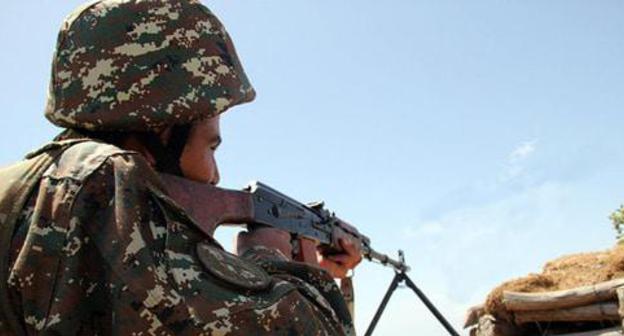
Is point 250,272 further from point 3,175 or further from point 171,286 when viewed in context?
point 3,175

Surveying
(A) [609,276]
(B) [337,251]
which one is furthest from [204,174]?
(A) [609,276]

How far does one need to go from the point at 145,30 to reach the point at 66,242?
59 cm

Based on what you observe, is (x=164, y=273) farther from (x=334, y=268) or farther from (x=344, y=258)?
(x=344, y=258)

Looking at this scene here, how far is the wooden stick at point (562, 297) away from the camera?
6.02m

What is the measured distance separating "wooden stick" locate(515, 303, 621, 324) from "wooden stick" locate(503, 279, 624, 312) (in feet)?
0.19

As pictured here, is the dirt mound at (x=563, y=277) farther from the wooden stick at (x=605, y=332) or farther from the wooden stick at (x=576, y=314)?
the wooden stick at (x=605, y=332)

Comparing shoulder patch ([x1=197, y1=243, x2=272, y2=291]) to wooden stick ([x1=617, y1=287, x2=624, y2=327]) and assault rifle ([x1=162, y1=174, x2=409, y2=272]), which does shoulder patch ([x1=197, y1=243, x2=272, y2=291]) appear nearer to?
assault rifle ([x1=162, y1=174, x2=409, y2=272])

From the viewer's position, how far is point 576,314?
20.5 ft

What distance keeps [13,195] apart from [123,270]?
0.31 m

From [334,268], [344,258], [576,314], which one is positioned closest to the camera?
[334,268]

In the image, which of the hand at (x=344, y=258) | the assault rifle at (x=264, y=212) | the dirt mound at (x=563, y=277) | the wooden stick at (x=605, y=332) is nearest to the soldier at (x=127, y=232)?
the assault rifle at (x=264, y=212)

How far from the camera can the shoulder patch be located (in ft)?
4.08

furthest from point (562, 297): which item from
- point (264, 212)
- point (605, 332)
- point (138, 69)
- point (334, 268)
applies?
point (138, 69)

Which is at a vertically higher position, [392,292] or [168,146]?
[168,146]
